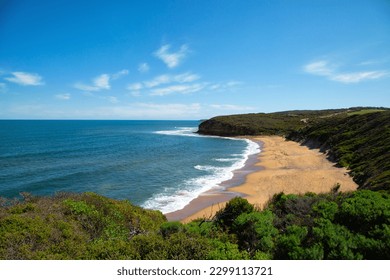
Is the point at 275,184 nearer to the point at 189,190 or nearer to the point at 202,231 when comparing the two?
the point at 189,190

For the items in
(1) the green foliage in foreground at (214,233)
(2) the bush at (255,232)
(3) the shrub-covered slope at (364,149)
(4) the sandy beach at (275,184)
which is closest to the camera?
(1) the green foliage in foreground at (214,233)

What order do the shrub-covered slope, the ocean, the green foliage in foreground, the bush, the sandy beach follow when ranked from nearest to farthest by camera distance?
the green foliage in foreground
the bush
the sandy beach
the shrub-covered slope
the ocean

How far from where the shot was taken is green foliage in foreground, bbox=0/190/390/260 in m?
5.86

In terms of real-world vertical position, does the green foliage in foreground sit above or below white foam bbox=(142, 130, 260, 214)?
above

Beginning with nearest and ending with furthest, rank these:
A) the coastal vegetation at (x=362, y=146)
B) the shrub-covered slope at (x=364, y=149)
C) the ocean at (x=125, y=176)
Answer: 1. the shrub-covered slope at (x=364, y=149)
2. the coastal vegetation at (x=362, y=146)
3. the ocean at (x=125, y=176)

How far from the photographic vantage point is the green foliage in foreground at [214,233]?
231 inches

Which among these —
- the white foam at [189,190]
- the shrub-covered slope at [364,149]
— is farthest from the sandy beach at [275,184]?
the shrub-covered slope at [364,149]

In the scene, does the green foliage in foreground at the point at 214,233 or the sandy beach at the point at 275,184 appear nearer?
the green foliage in foreground at the point at 214,233

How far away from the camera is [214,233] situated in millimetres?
8016

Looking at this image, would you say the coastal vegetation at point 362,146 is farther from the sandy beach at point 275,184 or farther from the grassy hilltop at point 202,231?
the grassy hilltop at point 202,231

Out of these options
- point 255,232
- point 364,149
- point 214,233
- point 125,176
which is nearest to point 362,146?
point 364,149

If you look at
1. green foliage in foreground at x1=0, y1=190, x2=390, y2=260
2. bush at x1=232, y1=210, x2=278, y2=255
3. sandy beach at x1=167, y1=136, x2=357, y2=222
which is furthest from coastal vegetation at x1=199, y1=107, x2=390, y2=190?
bush at x1=232, y1=210, x2=278, y2=255

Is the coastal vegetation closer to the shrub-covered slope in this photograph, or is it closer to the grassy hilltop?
the shrub-covered slope
